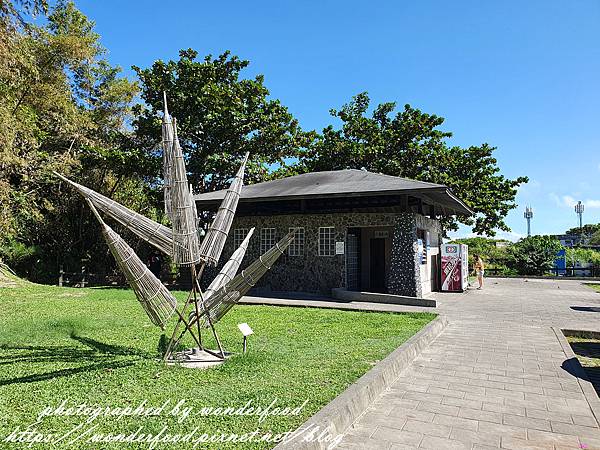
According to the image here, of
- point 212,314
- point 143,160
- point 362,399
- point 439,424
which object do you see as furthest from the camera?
point 143,160

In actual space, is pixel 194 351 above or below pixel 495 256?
below

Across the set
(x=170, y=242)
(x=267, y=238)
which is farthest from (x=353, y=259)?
(x=170, y=242)

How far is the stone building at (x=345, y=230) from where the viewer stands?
41.9ft

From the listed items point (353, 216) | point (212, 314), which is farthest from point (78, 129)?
point (212, 314)

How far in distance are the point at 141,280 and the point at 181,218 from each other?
35.0 inches

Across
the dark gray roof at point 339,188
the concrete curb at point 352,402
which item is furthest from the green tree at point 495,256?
the concrete curb at point 352,402

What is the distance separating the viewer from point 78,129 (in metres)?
18.9

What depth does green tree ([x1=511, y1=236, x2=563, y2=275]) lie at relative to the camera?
26.0 m

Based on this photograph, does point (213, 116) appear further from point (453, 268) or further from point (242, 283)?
point (242, 283)

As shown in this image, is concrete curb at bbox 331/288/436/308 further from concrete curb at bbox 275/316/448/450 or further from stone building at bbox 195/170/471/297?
concrete curb at bbox 275/316/448/450

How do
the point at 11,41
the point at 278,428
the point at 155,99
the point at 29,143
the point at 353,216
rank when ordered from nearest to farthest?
the point at 278,428, the point at 11,41, the point at 353,216, the point at 29,143, the point at 155,99

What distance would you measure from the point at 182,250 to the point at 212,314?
3.46ft

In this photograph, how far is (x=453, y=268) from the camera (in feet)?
52.0

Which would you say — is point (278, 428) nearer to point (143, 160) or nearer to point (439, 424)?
point (439, 424)
